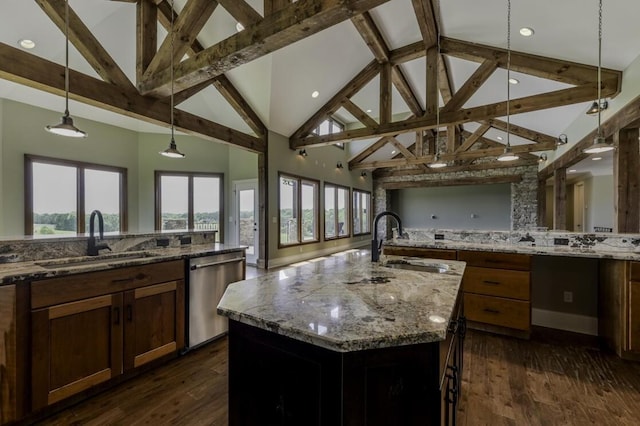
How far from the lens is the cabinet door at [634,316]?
7.89 ft

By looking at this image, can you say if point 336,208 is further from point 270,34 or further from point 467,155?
point 270,34

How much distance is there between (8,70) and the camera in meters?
2.77

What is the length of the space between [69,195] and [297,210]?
489cm

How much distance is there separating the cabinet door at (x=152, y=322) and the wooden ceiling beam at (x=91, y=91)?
252 centimetres

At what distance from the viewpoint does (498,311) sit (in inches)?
118

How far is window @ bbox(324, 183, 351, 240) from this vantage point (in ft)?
29.4

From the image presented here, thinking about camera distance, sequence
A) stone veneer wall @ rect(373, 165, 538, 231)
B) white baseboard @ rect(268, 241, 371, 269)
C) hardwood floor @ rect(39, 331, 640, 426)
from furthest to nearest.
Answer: stone veneer wall @ rect(373, 165, 538, 231), white baseboard @ rect(268, 241, 371, 269), hardwood floor @ rect(39, 331, 640, 426)

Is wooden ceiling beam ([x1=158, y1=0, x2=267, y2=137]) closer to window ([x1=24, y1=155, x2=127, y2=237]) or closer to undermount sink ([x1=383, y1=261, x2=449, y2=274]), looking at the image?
window ([x1=24, y1=155, x2=127, y2=237])

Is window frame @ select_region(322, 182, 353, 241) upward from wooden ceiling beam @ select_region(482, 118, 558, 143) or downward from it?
downward

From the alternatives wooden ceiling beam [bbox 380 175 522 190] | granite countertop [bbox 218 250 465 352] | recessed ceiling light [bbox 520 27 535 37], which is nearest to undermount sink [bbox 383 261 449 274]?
granite countertop [bbox 218 250 465 352]

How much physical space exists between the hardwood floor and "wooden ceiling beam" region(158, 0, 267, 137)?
3.94m

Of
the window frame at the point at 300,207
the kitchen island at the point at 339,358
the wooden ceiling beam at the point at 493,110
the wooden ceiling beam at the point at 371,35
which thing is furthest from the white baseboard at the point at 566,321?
the window frame at the point at 300,207

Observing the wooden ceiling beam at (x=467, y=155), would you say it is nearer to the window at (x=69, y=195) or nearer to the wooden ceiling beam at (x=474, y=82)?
the wooden ceiling beam at (x=474, y=82)

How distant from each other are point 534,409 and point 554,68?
452 centimetres
